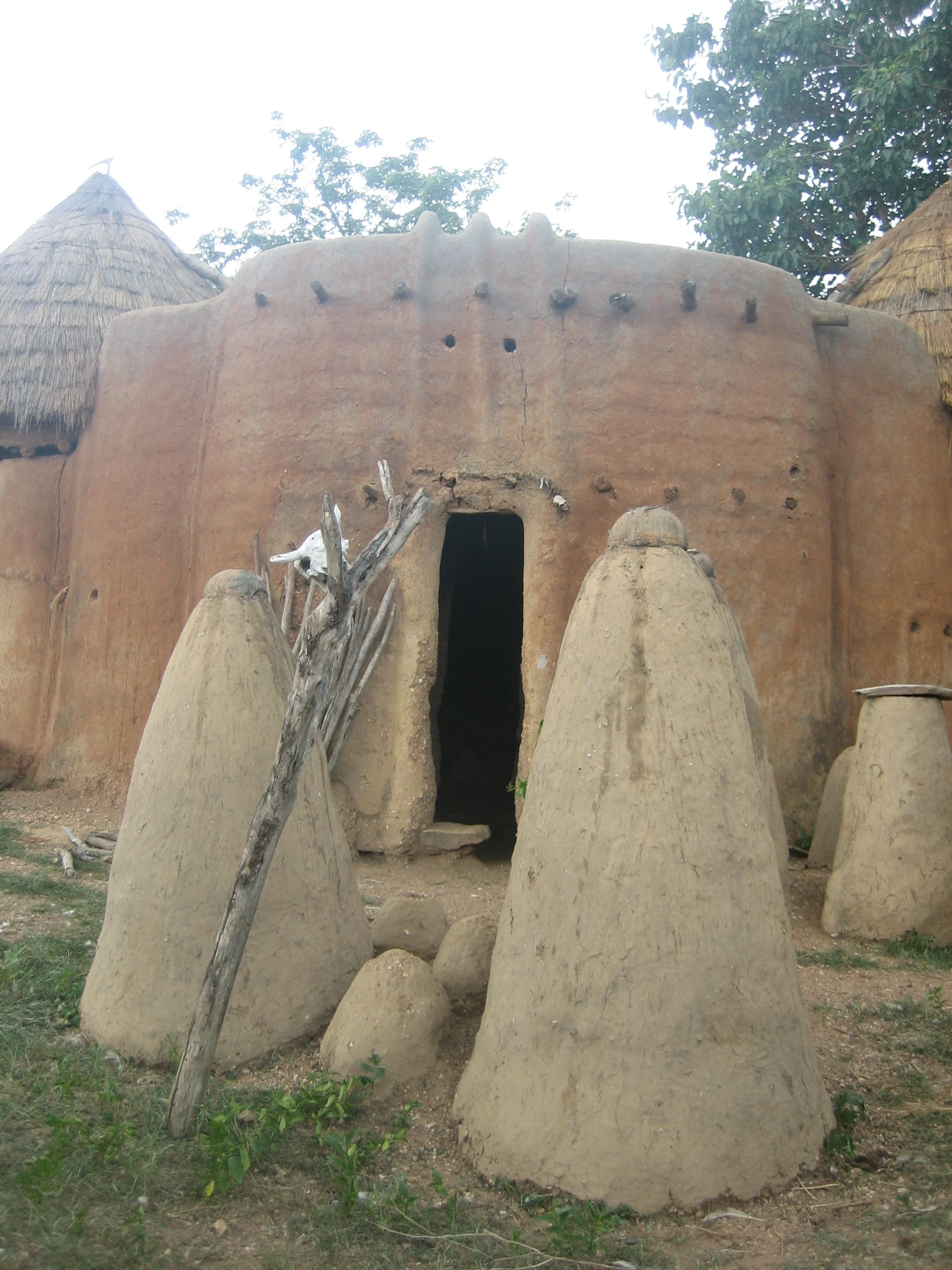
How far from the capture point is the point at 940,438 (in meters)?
7.99

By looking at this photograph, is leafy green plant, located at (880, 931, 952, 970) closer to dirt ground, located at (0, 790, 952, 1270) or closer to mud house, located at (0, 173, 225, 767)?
dirt ground, located at (0, 790, 952, 1270)

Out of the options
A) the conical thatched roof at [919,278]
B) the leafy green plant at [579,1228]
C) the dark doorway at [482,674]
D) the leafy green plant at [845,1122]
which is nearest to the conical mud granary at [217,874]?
the leafy green plant at [579,1228]

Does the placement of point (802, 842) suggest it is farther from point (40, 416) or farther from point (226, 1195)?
point (40, 416)

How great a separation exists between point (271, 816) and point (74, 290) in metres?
7.42

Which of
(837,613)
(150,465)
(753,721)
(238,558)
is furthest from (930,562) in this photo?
(150,465)

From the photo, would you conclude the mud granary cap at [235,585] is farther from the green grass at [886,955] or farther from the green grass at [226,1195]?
the green grass at [886,955]

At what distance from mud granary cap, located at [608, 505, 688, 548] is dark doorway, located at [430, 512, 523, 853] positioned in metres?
6.26

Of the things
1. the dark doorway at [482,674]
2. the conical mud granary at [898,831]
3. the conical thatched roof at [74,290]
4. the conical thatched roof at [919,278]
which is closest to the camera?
the conical mud granary at [898,831]

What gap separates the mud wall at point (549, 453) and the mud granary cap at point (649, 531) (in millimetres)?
3545

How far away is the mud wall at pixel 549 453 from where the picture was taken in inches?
273

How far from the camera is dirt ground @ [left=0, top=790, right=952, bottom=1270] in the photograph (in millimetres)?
2471

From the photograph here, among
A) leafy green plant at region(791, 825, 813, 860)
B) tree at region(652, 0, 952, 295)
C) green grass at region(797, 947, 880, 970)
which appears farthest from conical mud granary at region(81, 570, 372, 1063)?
tree at region(652, 0, 952, 295)

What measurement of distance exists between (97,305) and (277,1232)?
26.4ft

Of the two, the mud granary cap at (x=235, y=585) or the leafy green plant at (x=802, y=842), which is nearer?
the mud granary cap at (x=235, y=585)
